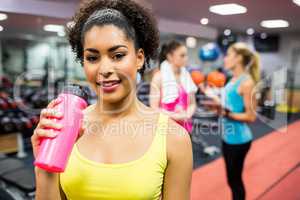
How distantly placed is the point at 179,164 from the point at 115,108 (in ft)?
0.87

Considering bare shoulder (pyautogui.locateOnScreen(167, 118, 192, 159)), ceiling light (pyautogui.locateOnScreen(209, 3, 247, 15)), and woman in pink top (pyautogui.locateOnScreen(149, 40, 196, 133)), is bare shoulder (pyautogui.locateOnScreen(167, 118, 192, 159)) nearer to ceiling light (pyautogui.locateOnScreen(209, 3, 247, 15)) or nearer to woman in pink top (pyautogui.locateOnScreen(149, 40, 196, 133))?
woman in pink top (pyautogui.locateOnScreen(149, 40, 196, 133))

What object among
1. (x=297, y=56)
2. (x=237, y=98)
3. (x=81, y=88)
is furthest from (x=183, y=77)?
(x=297, y=56)

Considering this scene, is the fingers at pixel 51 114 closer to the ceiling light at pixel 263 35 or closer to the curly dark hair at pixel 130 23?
the curly dark hair at pixel 130 23

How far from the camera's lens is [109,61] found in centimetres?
83

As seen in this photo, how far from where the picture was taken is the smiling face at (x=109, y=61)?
0.83m

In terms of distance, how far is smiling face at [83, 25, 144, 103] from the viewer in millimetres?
833

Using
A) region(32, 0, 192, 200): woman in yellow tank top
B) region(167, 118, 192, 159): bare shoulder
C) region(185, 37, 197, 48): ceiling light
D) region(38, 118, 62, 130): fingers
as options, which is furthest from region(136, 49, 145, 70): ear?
region(185, 37, 197, 48): ceiling light

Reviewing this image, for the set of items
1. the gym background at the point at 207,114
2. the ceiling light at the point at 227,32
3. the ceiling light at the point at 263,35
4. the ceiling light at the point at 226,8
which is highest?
the ceiling light at the point at 227,32

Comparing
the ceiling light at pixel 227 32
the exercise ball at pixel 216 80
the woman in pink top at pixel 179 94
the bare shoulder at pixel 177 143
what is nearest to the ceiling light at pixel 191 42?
the ceiling light at pixel 227 32

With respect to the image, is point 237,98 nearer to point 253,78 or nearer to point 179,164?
point 253,78

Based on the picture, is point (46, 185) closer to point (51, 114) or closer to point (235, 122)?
point (51, 114)

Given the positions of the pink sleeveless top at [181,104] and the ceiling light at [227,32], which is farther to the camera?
the ceiling light at [227,32]

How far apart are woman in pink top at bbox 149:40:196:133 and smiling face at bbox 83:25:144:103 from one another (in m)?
1.66

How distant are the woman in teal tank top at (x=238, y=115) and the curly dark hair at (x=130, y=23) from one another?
4.56 ft
